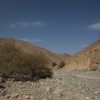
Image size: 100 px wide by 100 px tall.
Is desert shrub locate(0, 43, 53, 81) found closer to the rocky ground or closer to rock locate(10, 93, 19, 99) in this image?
the rocky ground

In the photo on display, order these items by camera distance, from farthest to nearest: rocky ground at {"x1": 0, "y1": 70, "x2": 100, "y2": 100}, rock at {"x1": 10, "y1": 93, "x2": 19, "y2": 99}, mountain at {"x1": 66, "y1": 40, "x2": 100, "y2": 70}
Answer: mountain at {"x1": 66, "y1": 40, "x2": 100, "y2": 70} < rocky ground at {"x1": 0, "y1": 70, "x2": 100, "y2": 100} < rock at {"x1": 10, "y1": 93, "x2": 19, "y2": 99}

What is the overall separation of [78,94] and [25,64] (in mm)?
5879

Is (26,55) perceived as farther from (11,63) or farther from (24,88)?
(24,88)

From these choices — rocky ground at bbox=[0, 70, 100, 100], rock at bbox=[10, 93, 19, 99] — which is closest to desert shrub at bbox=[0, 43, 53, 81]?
rocky ground at bbox=[0, 70, 100, 100]

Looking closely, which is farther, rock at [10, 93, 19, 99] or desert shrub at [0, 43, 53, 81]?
desert shrub at [0, 43, 53, 81]

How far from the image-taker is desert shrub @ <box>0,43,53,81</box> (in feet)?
55.0

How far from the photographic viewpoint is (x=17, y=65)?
17.3m

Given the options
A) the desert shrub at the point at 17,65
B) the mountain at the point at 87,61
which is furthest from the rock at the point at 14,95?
the mountain at the point at 87,61

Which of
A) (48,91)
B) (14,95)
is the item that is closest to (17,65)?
(48,91)

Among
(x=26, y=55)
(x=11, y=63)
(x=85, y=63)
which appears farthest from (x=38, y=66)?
(x=85, y=63)

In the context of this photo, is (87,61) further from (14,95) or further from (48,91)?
(14,95)

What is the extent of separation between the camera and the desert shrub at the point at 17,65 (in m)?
16.8

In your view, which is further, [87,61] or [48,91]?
[87,61]

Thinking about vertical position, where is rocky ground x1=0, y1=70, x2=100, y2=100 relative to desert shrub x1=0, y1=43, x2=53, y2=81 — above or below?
below
